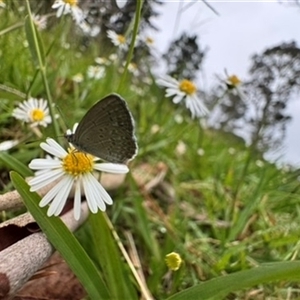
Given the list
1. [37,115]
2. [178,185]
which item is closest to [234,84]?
[178,185]

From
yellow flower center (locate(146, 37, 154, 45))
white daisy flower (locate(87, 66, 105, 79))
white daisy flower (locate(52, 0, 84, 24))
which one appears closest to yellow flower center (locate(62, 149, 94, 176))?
white daisy flower (locate(52, 0, 84, 24))

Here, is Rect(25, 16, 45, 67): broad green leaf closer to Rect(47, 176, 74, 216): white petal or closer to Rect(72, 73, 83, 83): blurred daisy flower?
Rect(47, 176, 74, 216): white petal

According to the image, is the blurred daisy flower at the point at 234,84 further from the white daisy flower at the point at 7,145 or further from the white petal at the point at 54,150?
the white petal at the point at 54,150

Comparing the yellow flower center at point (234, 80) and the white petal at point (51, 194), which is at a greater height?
the yellow flower center at point (234, 80)

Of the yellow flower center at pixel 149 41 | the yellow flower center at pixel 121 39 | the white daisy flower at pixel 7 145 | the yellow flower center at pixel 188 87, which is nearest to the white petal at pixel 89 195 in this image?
the white daisy flower at pixel 7 145

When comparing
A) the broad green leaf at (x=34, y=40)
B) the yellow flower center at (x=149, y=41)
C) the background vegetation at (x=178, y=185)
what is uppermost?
the broad green leaf at (x=34, y=40)

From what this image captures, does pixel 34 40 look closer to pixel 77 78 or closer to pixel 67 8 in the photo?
pixel 67 8
